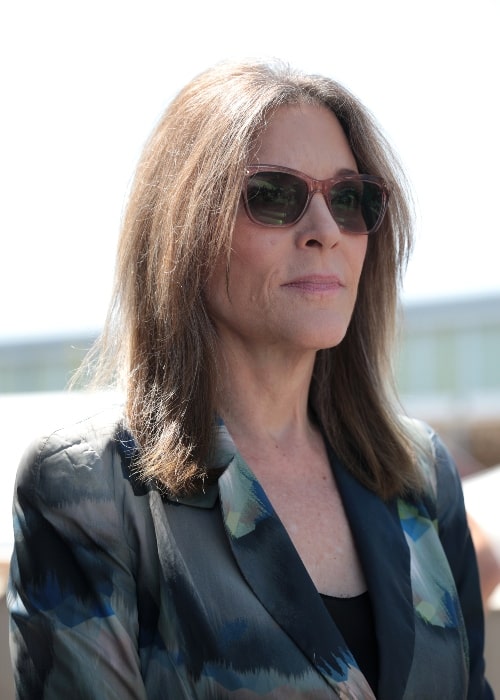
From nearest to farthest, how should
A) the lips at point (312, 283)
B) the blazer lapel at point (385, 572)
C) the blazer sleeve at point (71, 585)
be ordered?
the blazer sleeve at point (71, 585) < the blazer lapel at point (385, 572) < the lips at point (312, 283)

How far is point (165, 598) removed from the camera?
1724 mm

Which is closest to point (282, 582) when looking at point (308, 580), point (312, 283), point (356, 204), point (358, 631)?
point (308, 580)

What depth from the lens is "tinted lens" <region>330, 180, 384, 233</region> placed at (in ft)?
6.48

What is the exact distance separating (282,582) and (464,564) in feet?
2.00

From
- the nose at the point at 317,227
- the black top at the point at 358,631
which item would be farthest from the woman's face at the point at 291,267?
the black top at the point at 358,631

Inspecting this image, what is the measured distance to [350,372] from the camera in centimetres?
232

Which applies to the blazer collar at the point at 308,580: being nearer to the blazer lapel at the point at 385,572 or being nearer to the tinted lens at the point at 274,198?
the blazer lapel at the point at 385,572

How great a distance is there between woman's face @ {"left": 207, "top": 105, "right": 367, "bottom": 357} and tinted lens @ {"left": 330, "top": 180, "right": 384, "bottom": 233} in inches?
1.2

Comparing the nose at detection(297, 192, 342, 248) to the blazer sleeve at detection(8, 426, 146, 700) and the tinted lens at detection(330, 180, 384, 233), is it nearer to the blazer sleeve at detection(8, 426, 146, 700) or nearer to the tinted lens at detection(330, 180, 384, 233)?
the tinted lens at detection(330, 180, 384, 233)

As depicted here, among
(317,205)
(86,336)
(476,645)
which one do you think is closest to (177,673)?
(476,645)

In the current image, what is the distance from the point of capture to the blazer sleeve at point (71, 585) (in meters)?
1.66

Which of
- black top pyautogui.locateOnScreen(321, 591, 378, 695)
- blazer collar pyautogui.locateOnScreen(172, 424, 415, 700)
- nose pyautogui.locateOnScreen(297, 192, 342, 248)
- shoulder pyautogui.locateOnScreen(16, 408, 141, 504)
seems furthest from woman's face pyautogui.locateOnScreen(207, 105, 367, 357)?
black top pyautogui.locateOnScreen(321, 591, 378, 695)

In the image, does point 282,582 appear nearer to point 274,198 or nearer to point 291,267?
point 291,267

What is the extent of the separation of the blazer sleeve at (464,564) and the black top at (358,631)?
361mm
